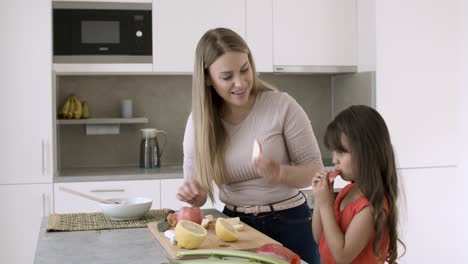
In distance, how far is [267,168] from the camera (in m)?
2.01

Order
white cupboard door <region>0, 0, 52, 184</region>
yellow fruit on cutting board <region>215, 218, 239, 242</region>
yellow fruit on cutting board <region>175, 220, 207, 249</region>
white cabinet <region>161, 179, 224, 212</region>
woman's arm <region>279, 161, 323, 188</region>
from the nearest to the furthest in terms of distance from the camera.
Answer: yellow fruit on cutting board <region>175, 220, 207, 249</region>
yellow fruit on cutting board <region>215, 218, 239, 242</region>
woman's arm <region>279, 161, 323, 188</region>
white cupboard door <region>0, 0, 52, 184</region>
white cabinet <region>161, 179, 224, 212</region>

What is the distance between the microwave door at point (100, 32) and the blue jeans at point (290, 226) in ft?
6.04

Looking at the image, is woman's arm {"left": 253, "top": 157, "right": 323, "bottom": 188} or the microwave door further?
the microwave door

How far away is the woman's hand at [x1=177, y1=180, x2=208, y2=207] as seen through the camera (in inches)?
83.7

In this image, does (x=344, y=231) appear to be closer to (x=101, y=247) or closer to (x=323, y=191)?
(x=323, y=191)

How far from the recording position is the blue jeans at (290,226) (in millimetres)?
2156

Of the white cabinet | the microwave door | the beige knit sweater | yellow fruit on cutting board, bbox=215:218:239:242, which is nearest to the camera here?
yellow fruit on cutting board, bbox=215:218:239:242

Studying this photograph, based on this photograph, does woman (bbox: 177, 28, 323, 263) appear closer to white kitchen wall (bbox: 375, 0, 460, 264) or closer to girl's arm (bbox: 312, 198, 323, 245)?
girl's arm (bbox: 312, 198, 323, 245)

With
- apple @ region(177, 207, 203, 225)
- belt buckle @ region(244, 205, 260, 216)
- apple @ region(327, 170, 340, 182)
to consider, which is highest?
apple @ region(327, 170, 340, 182)

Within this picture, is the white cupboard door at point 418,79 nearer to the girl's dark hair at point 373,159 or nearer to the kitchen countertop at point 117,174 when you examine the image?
the kitchen countertop at point 117,174

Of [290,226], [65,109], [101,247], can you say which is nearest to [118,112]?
[65,109]

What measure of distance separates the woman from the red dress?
0.26m

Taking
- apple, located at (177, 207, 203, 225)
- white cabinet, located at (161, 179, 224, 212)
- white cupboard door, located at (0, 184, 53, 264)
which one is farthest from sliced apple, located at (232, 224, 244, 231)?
white cupboard door, located at (0, 184, 53, 264)

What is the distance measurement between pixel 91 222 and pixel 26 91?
168cm
